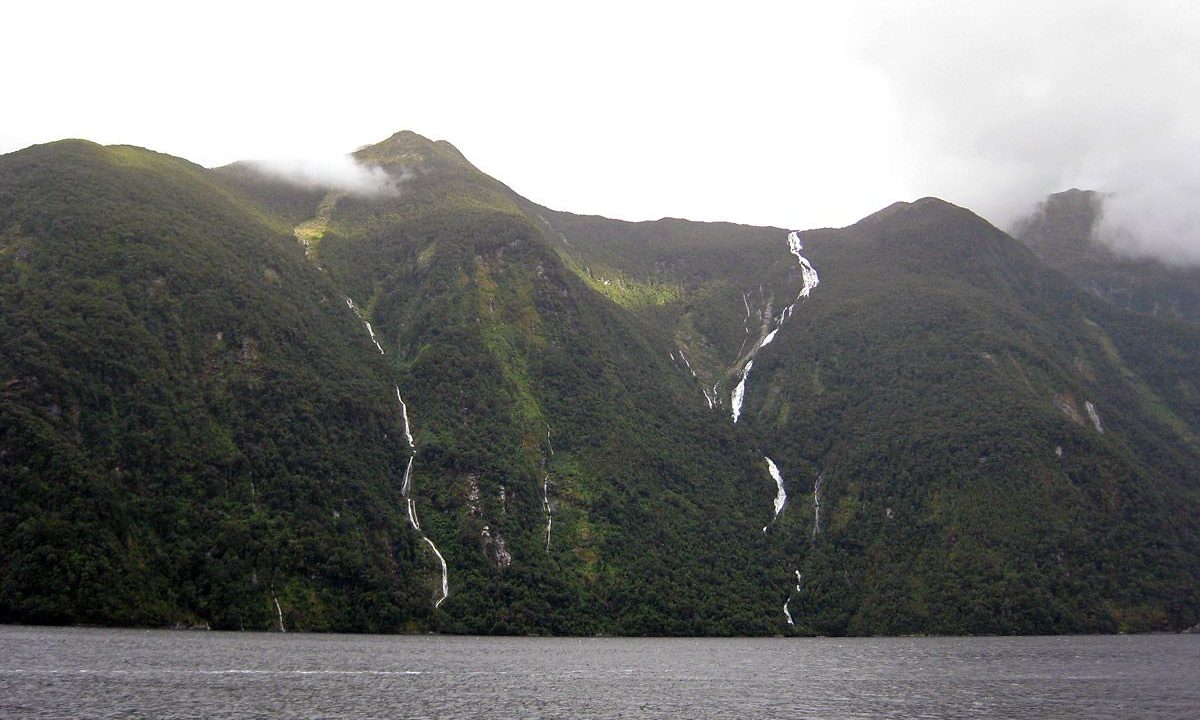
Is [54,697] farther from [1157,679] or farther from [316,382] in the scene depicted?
[316,382]

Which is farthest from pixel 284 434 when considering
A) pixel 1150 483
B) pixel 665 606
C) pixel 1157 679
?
pixel 1150 483

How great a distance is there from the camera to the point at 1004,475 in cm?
17962

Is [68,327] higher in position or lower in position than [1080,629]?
higher

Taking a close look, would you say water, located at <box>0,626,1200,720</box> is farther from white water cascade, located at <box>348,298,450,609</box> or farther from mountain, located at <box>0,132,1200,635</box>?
white water cascade, located at <box>348,298,450,609</box>

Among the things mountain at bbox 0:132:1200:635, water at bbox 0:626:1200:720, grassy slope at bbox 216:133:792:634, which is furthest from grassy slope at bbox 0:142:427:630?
water at bbox 0:626:1200:720

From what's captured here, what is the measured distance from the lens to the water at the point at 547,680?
191 feet

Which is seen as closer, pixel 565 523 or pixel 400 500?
pixel 400 500

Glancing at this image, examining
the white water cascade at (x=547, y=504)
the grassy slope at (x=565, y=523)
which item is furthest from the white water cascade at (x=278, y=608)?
the white water cascade at (x=547, y=504)

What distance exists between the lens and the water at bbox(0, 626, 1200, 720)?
58.3 metres

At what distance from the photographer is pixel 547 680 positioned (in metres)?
79.5

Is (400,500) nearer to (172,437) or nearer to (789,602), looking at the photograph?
(172,437)

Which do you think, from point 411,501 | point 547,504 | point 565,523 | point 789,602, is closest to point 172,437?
point 411,501

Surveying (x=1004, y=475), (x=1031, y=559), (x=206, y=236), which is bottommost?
(x=1031, y=559)

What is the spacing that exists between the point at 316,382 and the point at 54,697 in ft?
404
